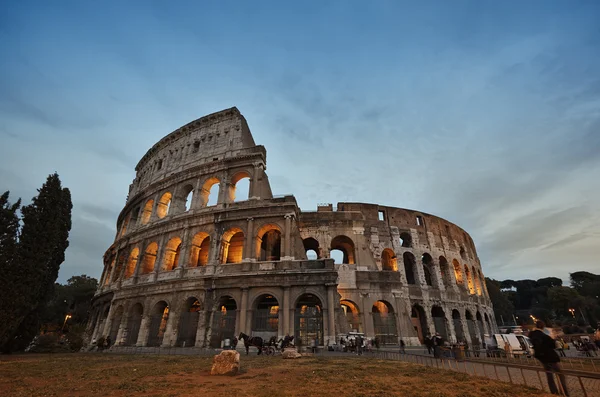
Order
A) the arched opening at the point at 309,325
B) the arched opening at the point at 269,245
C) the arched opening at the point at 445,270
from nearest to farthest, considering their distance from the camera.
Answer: the arched opening at the point at 309,325 < the arched opening at the point at 269,245 < the arched opening at the point at 445,270

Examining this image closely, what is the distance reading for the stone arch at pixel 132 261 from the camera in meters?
25.6

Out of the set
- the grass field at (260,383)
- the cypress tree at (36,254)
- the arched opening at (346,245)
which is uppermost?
the arched opening at (346,245)

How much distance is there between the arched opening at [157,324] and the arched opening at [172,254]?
9.35 ft

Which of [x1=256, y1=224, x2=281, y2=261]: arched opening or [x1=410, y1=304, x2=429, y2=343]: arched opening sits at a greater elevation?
[x1=256, y1=224, x2=281, y2=261]: arched opening

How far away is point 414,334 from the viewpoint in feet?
76.1

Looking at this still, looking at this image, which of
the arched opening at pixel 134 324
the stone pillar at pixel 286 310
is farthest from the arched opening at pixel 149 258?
the stone pillar at pixel 286 310

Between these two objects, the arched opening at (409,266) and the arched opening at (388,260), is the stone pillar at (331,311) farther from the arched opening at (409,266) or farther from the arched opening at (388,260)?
the arched opening at (409,266)

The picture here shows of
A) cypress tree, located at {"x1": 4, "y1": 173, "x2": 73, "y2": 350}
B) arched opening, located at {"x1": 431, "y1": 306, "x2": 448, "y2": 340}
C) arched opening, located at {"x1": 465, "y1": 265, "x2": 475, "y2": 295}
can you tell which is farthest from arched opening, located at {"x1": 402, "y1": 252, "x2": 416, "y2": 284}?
cypress tree, located at {"x1": 4, "y1": 173, "x2": 73, "y2": 350}

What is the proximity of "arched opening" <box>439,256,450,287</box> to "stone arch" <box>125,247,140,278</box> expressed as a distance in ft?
98.7

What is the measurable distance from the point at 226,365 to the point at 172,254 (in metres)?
17.0

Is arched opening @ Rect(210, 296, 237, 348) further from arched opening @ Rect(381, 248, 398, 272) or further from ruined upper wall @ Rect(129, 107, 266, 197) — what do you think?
arched opening @ Rect(381, 248, 398, 272)

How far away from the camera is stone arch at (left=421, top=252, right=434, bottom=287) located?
96.7 ft

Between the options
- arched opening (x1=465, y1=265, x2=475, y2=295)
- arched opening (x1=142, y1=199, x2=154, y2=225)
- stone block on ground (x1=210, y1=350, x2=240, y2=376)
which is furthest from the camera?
arched opening (x1=465, y1=265, x2=475, y2=295)

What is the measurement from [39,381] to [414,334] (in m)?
23.2
